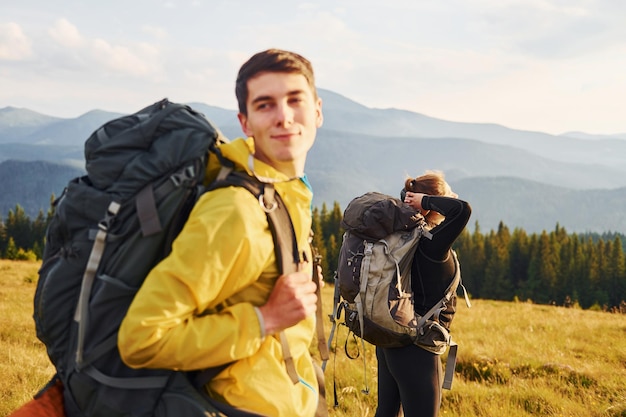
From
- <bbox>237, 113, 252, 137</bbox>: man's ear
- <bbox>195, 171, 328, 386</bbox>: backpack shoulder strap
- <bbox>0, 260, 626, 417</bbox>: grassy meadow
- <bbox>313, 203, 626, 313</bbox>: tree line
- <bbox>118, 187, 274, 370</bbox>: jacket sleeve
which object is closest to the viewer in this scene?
<bbox>118, 187, 274, 370</bbox>: jacket sleeve

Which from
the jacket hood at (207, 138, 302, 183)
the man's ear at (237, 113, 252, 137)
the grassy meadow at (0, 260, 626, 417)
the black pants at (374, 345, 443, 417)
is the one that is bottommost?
the grassy meadow at (0, 260, 626, 417)

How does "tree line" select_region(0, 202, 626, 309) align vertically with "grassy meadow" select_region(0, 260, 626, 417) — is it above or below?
below

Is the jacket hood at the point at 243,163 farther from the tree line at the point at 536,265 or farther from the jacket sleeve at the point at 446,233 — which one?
the tree line at the point at 536,265

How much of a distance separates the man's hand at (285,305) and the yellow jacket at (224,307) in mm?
56

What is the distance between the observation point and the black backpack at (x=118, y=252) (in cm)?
212

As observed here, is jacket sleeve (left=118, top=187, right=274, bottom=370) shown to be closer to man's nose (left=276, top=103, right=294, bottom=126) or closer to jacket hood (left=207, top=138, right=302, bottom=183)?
jacket hood (left=207, top=138, right=302, bottom=183)

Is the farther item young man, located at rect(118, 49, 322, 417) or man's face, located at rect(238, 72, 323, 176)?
man's face, located at rect(238, 72, 323, 176)

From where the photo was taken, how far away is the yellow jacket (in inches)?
79.9

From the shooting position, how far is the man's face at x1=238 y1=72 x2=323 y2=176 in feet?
8.10

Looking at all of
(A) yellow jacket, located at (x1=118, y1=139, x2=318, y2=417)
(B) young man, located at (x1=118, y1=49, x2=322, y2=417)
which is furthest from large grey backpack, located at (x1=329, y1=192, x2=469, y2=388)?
(A) yellow jacket, located at (x1=118, y1=139, x2=318, y2=417)

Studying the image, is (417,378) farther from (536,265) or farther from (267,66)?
(536,265)

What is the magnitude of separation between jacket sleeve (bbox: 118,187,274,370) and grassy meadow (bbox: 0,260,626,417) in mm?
3257

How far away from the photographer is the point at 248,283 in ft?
7.46

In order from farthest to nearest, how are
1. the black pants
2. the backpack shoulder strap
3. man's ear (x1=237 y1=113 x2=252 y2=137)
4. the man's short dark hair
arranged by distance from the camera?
1. the black pants
2. man's ear (x1=237 y1=113 x2=252 y2=137)
3. the man's short dark hair
4. the backpack shoulder strap
